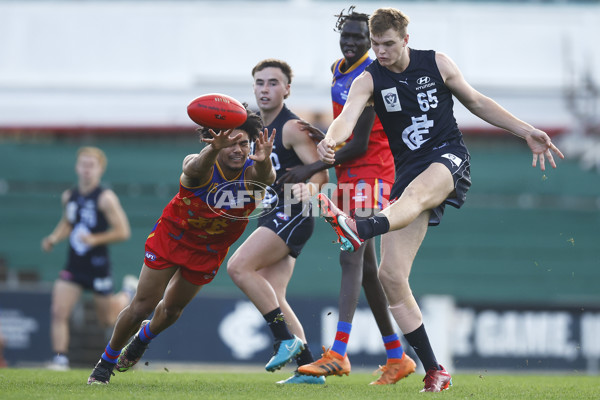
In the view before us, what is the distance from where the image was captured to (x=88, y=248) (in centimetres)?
1030

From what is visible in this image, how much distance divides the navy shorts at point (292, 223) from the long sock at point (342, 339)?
0.69 meters

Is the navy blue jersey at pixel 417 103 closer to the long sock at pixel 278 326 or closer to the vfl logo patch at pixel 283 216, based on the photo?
the vfl logo patch at pixel 283 216

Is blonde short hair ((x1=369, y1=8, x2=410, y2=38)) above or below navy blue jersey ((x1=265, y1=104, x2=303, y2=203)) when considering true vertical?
above

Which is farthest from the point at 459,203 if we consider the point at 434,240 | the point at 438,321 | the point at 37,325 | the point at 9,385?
the point at 434,240

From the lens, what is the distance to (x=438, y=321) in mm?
11414

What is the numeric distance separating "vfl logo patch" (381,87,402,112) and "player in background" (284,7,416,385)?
794 mm

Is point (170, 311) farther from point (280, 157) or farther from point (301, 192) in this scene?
point (280, 157)

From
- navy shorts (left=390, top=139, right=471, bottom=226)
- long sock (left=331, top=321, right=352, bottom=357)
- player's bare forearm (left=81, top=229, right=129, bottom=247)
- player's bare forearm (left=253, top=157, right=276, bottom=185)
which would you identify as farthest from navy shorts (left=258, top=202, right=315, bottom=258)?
player's bare forearm (left=81, top=229, right=129, bottom=247)

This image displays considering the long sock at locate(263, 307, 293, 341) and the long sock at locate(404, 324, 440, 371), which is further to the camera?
the long sock at locate(263, 307, 293, 341)

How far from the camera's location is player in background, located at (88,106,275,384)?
5609 mm

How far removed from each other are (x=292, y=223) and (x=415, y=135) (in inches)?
52.0

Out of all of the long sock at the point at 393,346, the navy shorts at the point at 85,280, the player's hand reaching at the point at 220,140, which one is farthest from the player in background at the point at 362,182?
the navy shorts at the point at 85,280

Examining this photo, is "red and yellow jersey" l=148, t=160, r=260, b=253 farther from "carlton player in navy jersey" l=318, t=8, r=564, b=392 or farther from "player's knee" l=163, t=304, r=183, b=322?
"carlton player in navy jersey" l=318, t=8, r=564, b=392

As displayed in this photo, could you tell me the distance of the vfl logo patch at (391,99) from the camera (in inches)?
223
